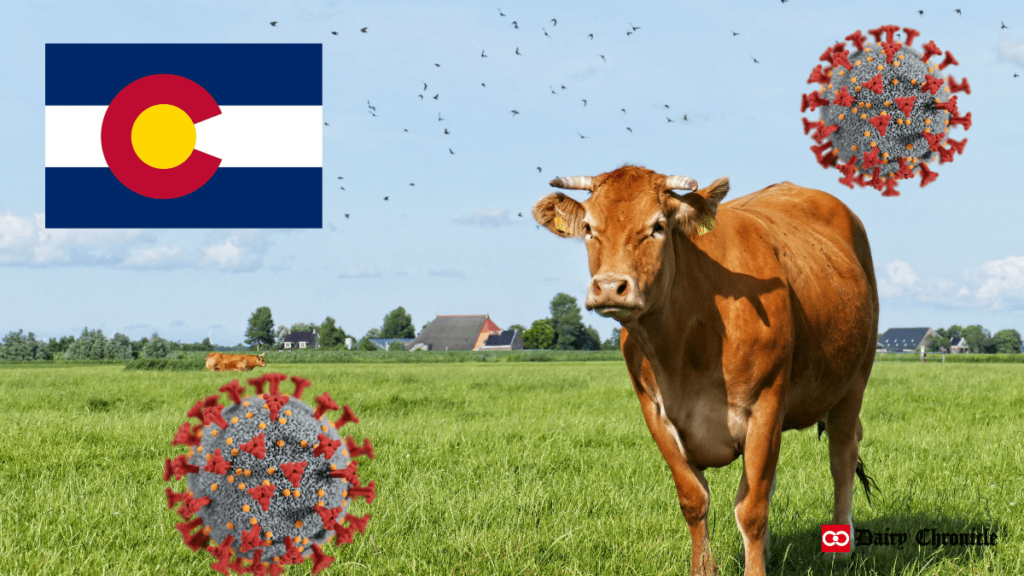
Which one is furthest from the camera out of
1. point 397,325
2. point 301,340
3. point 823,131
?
point 397,325

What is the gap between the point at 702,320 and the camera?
14.4ft

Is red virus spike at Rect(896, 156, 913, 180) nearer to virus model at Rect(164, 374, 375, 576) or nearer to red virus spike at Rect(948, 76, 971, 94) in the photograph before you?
red virus spike at Rect(948, 76, 971, 94)

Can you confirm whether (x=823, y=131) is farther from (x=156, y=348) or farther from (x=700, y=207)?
(x=156, y=348)

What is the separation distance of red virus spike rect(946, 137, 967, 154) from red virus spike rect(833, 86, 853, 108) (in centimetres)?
96

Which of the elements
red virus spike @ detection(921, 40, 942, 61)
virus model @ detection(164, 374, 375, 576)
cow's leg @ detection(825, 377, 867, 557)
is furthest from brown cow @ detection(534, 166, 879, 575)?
red virus spike @ detection(921, 40, 942, 61)

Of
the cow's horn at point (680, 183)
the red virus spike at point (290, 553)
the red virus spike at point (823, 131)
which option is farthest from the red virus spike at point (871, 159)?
the red virus spike at point (290, 553)

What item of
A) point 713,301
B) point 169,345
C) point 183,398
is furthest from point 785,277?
point 169,345

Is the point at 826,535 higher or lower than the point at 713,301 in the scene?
lower

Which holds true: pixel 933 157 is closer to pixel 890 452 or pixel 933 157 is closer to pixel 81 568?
pixel 890 452

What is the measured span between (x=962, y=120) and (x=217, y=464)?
6.36m

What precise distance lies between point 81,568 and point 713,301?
457 cm

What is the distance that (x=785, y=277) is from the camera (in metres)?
4.74

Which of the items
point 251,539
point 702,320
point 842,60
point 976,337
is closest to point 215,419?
point 251,539

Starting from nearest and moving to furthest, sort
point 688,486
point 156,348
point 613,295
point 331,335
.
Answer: point 613,295, point 688,486, point 156,348, point 331,335
